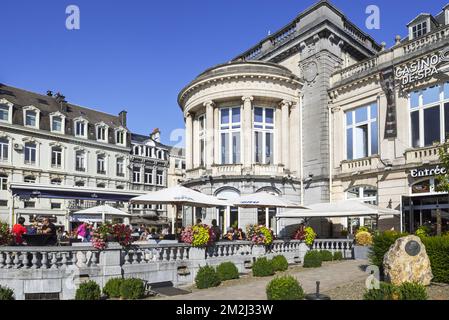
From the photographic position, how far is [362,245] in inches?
727

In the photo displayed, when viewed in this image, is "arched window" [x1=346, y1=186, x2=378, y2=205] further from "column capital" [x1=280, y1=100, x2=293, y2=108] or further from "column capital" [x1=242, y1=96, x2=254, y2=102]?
"column capital" [x1=242, y1=96, x2=254, y2=102]

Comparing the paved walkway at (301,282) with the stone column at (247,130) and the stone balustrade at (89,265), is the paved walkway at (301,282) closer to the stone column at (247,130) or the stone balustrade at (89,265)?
the stone balustrade at (89,265)

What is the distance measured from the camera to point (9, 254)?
1116 centimetres

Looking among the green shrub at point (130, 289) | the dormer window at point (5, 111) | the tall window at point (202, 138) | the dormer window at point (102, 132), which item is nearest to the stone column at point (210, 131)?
the tall window at point (202, 138)

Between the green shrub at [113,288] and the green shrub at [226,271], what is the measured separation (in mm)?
3654

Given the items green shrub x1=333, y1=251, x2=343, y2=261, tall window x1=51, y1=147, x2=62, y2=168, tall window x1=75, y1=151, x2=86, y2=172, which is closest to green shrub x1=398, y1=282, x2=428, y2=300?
green shrub x1=333, y1=251, x2=343, y2=261

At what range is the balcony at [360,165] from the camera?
2263cm

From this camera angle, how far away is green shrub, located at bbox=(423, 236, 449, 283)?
11.5 meters

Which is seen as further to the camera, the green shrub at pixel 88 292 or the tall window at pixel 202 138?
the tall window at pixel 202 138

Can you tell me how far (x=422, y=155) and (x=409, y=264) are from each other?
1093 centimetres

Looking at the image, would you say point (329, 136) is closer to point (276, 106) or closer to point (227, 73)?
point (276, 106)
